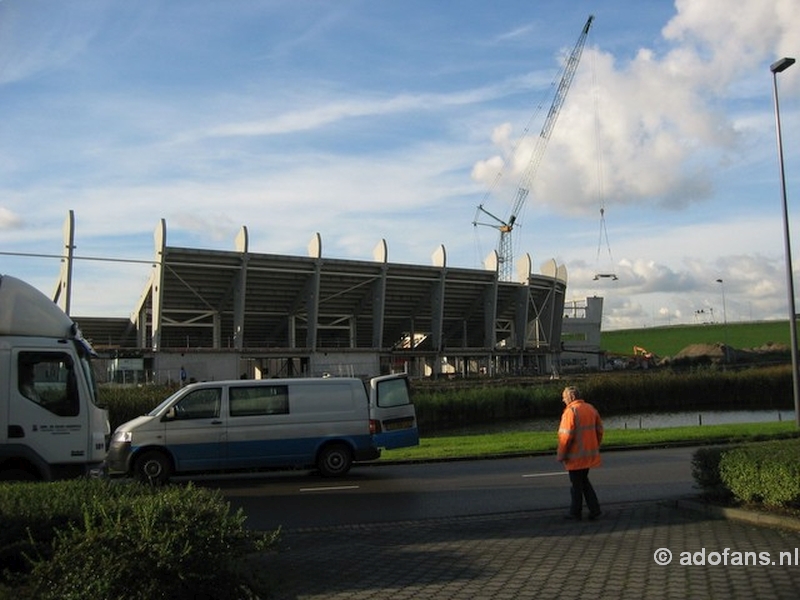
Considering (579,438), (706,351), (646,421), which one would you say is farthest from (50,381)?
(706,351)

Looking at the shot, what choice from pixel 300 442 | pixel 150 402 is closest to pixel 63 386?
pixel 300 442

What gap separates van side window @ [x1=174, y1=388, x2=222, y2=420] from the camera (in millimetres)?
14352

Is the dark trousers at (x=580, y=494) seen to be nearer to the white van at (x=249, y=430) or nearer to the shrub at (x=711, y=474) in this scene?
the shrub at (x=711, y=474)

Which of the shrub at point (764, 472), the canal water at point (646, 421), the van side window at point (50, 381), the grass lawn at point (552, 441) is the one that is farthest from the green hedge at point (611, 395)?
the shrub at point (764, 472)

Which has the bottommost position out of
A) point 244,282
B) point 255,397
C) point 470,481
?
point 470,481

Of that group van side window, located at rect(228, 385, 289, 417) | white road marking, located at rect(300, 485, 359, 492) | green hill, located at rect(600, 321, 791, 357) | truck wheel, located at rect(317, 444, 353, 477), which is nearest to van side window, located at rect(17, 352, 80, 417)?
van side window, located at rect(228, 385, 289, 417)

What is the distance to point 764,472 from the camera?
8.16 meters

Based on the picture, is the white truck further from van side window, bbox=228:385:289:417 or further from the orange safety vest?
the orange safety vest

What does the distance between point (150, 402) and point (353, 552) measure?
2141 cm

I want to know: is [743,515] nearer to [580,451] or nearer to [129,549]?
[580,451]

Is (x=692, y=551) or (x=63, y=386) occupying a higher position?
(x=63, y=386)

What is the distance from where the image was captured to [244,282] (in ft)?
180

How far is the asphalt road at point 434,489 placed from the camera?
1057cm

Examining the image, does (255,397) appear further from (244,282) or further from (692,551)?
(244,282)
